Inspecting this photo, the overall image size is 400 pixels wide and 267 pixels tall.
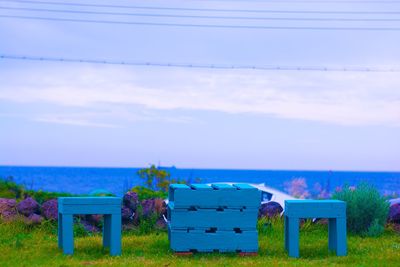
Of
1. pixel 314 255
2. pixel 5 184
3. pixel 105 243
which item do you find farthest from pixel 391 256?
pixel 5 184

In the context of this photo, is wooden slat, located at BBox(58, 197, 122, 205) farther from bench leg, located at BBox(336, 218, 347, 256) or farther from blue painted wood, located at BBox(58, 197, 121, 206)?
bench leg, located at BBox(336, 218, 347, 256)

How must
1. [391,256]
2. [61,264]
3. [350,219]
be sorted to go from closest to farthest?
1. [61,264]
2. [391,256]
3. [350,219]

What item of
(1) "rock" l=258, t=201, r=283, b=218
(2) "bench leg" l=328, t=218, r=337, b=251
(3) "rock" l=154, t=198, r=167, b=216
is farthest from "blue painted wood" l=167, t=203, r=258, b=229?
(1) "rock" l=258, t=201, r=283, b=218

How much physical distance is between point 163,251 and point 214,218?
3.48 ft

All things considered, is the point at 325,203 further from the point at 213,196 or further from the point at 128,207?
the point at 128,207

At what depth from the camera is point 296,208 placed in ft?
37.4

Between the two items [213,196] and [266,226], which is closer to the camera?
[213,196]

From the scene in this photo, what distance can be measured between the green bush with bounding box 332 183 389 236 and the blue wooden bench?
329 cm

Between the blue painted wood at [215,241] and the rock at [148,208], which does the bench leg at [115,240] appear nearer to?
the blue painted wood at [215,241]

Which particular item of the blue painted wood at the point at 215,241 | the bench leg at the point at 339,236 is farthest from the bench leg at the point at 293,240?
the bench leg at the point at 339,236

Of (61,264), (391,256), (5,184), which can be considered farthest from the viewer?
(5,184)

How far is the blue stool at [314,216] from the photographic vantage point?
11.3m

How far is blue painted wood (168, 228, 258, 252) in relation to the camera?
11258 millimetres

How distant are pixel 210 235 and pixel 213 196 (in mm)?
644
